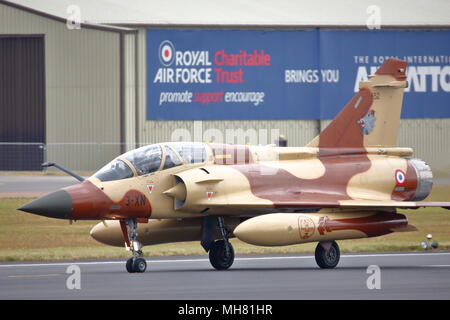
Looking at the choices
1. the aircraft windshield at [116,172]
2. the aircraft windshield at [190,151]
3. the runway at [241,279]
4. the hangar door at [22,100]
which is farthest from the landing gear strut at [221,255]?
the hangar door at [22,100]

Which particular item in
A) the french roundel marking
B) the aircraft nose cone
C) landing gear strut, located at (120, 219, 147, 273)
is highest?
the french roundel marking

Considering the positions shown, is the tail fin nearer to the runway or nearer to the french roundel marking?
the french roundel marking

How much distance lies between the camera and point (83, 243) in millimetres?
25703

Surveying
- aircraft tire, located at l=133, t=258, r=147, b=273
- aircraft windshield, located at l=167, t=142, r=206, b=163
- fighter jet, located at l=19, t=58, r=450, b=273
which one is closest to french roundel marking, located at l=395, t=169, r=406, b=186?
fighter jet, located at l=19, t=58, r=450, b=273

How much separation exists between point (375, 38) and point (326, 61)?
2366 mm

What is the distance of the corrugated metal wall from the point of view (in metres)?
41.2

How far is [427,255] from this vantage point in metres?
22.3

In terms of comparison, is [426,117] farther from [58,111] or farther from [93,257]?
[93,257]

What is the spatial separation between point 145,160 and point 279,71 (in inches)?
1028

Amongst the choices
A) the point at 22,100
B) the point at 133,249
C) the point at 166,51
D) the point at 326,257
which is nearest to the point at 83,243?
the point at 133,249

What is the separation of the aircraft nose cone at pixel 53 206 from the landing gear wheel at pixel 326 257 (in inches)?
188

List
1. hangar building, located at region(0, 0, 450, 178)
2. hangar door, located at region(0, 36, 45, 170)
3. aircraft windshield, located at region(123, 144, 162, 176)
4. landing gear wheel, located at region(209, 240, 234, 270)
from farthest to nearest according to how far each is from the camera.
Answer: hangar building, located at region(0, 0, 450, 178) → hangar door, located at region(0, 36, 45, 170) → landing gear wheel, located at region(209, 240, 234, 270) → aircraft windshield, located at region(123, 144, 162, 176)

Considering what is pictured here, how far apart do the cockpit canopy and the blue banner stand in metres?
24.0
